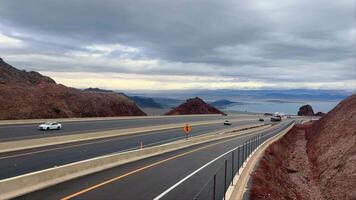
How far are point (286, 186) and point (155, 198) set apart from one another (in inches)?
580

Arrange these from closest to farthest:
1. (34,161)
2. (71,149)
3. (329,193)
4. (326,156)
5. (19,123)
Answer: (34,161) → (329,193) → (71,149) → (326,156) → (19,123)

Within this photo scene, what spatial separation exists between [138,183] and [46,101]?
71361 millimetres

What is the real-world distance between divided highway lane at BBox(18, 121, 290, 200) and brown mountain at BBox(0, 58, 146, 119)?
54854mm

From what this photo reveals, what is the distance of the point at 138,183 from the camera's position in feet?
63.5

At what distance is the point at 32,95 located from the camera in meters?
87.0

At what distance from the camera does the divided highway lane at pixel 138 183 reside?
16234mm

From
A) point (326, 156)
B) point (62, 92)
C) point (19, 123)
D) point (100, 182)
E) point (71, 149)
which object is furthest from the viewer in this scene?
point (62, 92)

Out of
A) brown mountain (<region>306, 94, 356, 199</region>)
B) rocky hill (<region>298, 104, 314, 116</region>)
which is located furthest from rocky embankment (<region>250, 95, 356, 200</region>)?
rocky hill (<region>298, 104, 314, 116</region>)

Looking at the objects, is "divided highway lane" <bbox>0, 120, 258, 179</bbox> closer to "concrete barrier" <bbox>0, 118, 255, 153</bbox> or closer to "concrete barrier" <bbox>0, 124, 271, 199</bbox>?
"concrete barrier" <bbox>0, 118, 255, 153</bbox>

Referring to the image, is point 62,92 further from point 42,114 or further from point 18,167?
point 18,167

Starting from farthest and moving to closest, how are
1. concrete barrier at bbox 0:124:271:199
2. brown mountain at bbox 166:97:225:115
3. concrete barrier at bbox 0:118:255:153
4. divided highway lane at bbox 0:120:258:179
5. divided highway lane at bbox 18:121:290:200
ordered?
brown mountain at bbox 166:97:225:115, concrete barrier at bbox 0:118:255:153, divided highway lane at bbox 0:120:258:179, divided highway lane at bbox 18:121:290:200, concrete barrier at bbox 0:124:271:199

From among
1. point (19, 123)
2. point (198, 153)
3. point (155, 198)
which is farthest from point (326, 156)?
point (19, 123)

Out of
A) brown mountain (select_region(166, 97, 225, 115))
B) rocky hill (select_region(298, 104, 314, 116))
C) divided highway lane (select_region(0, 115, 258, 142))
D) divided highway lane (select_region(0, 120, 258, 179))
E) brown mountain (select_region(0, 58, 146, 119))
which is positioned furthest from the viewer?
rocky hill (select_region(298, 104, 314, 116))

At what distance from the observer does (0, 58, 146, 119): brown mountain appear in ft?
265
